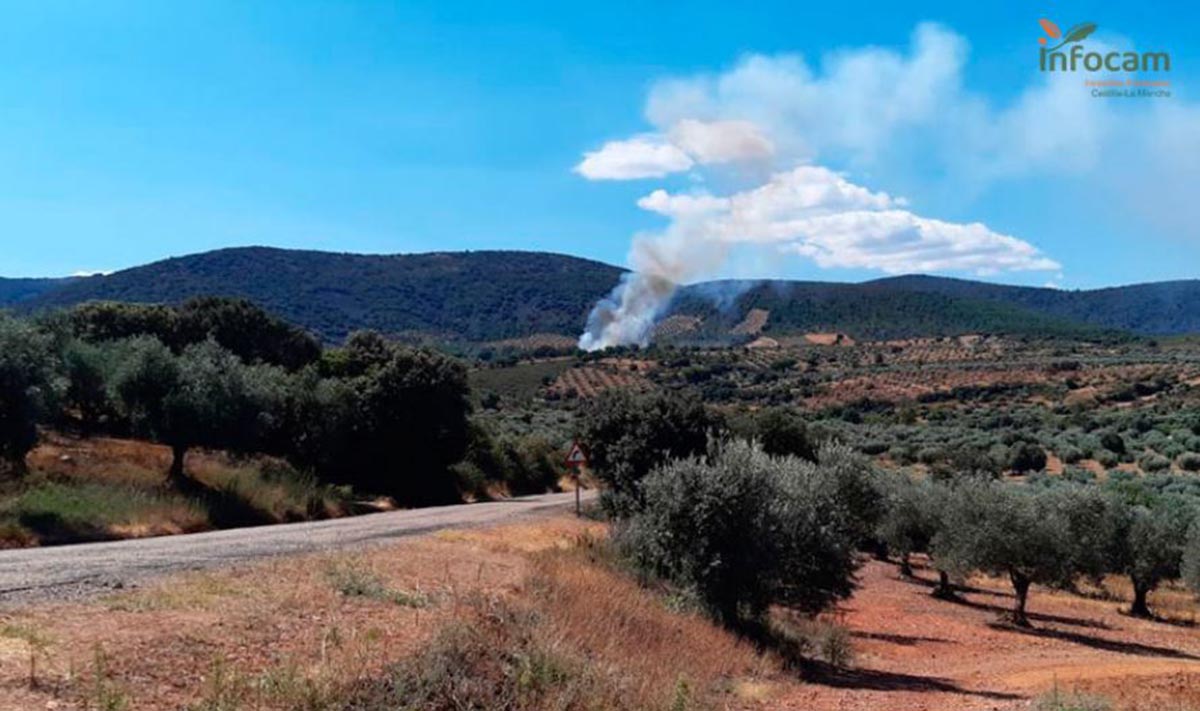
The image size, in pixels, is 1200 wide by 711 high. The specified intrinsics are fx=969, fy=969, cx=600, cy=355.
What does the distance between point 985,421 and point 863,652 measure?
61983mm

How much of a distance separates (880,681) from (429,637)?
39.7 feet

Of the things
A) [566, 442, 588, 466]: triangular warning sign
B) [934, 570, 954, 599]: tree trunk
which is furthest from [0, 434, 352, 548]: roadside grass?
[934, 570, 954, 599]: tree trunk

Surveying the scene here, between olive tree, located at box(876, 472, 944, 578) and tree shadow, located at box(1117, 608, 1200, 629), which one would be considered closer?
tree shadow, located at box(1117, 608, 1200, 629)

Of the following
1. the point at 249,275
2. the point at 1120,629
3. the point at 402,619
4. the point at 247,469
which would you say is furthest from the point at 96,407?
the point at 249,275

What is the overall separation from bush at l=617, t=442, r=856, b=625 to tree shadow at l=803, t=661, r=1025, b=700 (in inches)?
74.1

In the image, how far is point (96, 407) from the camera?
45781mm

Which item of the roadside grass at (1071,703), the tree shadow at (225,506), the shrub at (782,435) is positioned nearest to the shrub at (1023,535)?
the shrub at (782,435)

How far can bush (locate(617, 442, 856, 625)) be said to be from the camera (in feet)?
69.6

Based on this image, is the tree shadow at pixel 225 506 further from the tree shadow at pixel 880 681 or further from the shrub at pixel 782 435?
the shrub at pixel 782 435

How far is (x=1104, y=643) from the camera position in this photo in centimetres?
2905

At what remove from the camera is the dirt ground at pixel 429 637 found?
909 cm

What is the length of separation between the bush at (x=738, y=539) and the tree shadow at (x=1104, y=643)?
10432 millimetres

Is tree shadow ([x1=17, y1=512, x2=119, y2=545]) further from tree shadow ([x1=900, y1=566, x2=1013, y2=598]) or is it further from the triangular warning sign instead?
tree shadow ([x1=900, y1=566, x2=1013, y2=598])

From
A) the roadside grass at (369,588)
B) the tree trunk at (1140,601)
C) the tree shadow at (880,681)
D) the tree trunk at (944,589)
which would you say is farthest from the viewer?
the tree trunk at (1140,601)
